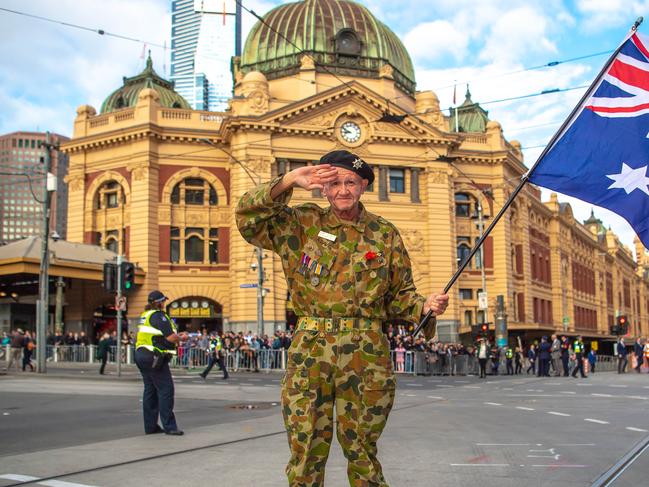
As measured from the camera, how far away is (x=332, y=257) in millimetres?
4262

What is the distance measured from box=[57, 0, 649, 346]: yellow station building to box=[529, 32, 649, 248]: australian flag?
34.9m

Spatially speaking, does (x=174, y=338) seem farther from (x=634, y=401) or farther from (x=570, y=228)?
(x=570, y=228)

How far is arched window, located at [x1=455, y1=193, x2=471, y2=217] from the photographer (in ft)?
164

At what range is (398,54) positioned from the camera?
5256 cm

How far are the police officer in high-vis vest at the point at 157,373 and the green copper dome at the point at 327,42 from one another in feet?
134

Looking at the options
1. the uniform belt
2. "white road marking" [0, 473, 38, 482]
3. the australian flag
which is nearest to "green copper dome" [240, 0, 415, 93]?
the australian flag

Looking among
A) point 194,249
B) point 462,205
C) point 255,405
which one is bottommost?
point 255,405

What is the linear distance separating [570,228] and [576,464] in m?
68.8

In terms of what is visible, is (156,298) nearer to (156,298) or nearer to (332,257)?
(156,298)

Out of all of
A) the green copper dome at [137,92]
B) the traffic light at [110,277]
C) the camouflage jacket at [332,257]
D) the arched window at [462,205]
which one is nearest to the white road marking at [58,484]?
the camouflage jacket at [332,257]

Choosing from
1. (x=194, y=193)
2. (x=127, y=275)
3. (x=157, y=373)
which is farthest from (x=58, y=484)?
(x=194, y=193)

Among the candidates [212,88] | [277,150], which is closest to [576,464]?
[277,150]

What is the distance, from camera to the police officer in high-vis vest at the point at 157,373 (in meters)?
9.12

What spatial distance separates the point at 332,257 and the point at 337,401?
0.77 m
